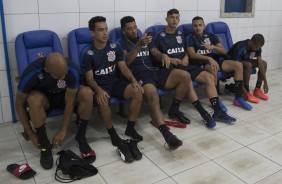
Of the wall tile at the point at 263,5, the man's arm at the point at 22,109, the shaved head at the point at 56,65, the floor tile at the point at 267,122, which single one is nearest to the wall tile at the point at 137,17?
the shaved head at the point at 56,65

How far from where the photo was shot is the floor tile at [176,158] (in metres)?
2.03

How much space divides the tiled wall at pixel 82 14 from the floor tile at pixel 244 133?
1.51 metres

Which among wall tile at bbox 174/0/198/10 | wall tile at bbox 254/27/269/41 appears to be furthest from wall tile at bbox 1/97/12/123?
wall tile at bbox 254/27/269/41

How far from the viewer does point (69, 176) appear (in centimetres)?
191

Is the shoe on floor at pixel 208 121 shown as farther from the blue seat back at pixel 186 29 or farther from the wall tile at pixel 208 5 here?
the wall tile at pixel 208 5

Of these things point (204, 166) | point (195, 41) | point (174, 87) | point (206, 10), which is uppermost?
point (206, 10)

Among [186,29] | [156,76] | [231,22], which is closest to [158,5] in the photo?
[186,29]

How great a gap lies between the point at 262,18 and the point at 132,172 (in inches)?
138

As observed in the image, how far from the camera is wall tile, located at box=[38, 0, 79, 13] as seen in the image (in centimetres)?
268

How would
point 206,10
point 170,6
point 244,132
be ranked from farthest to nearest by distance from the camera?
point 206,10 → point 170,6 → point 244,132

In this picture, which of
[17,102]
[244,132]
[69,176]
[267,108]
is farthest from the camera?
[267,108]

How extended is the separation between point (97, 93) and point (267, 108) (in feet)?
6.46

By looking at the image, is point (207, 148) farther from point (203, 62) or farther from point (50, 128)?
point (50, 128)

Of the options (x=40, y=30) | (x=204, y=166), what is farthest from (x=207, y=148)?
(x=40, y=30)
